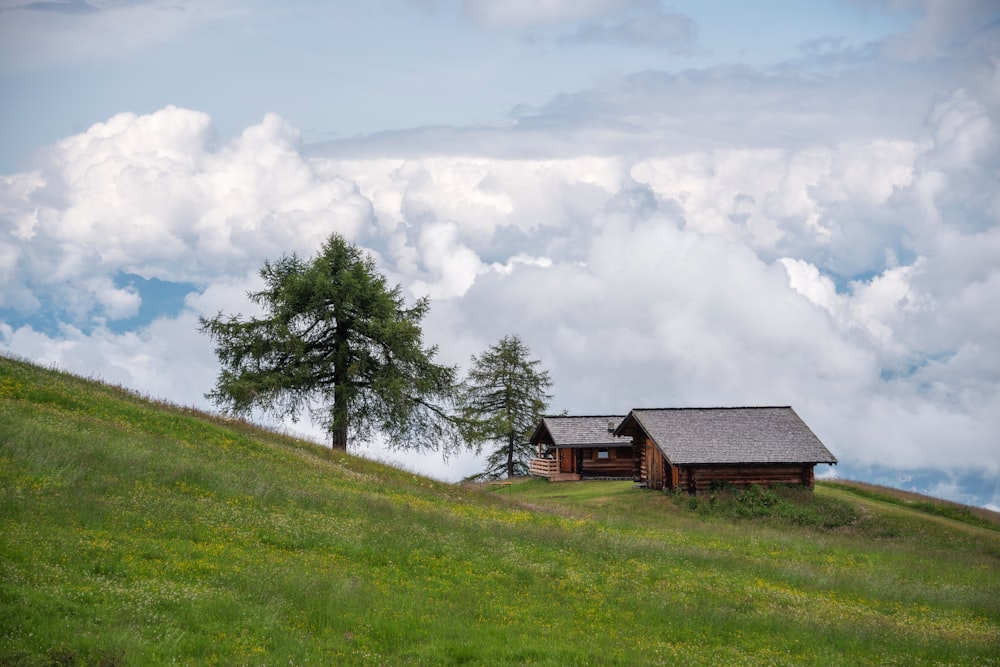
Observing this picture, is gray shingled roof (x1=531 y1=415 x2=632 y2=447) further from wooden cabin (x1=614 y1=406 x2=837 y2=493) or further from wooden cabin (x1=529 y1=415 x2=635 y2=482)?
wooden cabin (x1=614 y1=406 x2=837 y2=493)

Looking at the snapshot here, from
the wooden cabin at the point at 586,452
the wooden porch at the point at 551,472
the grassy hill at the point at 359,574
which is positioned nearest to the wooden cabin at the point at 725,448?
the wooden cabin at the point at 586,452

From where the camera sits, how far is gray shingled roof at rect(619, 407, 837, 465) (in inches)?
1965

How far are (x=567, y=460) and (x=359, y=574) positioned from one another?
47.6 m

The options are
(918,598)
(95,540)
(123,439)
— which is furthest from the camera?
(123,439)

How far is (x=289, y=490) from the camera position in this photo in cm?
2764

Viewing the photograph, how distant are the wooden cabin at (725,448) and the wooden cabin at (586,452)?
9232 mm

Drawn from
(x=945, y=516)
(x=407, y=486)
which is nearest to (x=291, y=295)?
(x=407, y=486)

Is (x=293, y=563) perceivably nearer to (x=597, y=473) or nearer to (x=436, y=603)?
(x=436, y=603)

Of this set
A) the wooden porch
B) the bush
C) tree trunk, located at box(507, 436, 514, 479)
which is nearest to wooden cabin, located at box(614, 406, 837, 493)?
the bush

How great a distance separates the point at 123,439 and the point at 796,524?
109 ft

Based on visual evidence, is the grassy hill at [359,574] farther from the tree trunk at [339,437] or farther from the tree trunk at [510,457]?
the tree trunk at [510,457]

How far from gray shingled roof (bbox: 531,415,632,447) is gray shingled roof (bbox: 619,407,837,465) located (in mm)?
8511

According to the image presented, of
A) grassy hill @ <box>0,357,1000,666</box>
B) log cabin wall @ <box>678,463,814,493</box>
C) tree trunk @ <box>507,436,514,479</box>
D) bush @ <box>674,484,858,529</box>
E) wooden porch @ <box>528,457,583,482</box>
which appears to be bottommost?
grassy hill @ <box>0,357,1000,666</box>

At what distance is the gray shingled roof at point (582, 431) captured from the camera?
6519 centimetres
